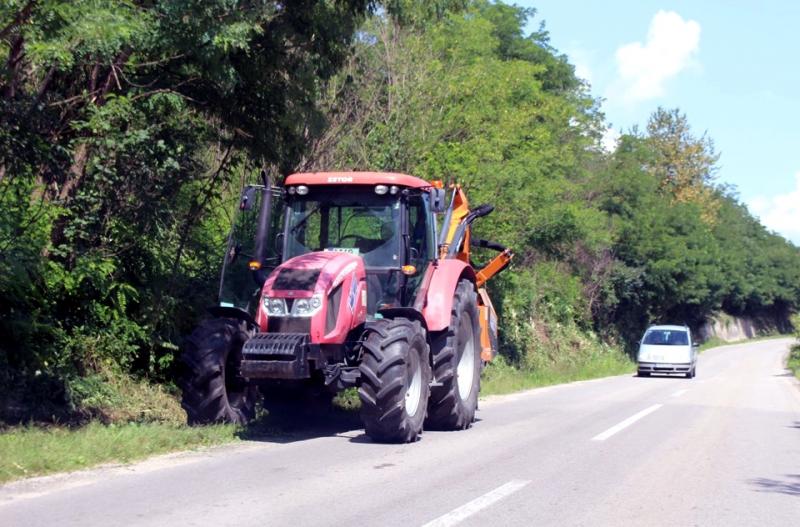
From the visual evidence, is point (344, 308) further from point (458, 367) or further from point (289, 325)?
point (458, 367)

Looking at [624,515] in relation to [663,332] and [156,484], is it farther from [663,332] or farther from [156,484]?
[663,332]

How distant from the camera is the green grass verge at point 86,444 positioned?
27.4ft

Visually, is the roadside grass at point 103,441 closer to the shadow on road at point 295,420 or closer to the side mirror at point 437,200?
the shadow on road at point 295,420

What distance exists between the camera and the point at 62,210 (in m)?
12.3

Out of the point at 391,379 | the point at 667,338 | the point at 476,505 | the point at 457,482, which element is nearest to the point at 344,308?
the point at 391,379

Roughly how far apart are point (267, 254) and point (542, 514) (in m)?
5.85

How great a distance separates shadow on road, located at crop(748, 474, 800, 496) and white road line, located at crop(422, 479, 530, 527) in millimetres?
2312

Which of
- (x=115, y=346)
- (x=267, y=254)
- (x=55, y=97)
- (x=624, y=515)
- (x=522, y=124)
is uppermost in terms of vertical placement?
(x=522, y=124)

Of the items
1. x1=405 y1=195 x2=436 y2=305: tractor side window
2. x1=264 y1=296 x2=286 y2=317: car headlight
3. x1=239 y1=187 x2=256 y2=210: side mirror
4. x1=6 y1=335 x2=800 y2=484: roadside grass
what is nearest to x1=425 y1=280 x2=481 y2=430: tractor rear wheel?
x1=405 y1=195 x2=436 y2=305: tractor side window

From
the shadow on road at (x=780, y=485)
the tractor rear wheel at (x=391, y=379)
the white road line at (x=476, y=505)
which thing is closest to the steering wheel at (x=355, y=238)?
the tractor rear wheel at (x=391, y=379)

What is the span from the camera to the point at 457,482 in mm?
8609

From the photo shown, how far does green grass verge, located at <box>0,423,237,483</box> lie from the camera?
8358mm

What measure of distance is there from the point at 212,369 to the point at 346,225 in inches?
99.3

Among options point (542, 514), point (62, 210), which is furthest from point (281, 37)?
point (542, 514)
